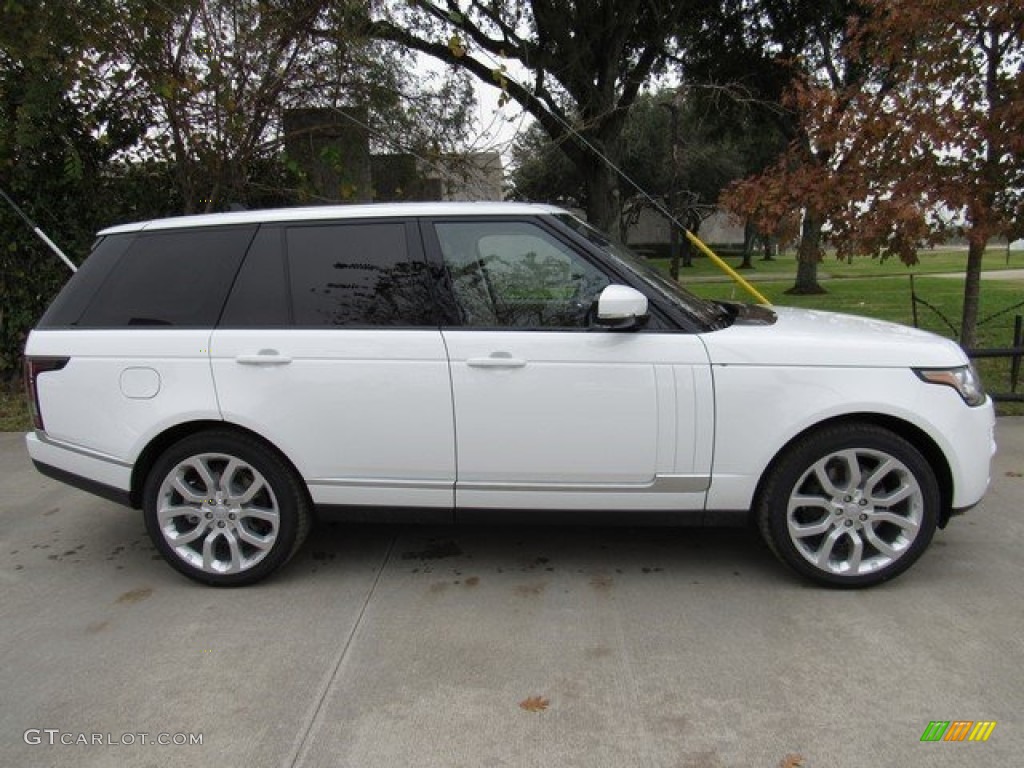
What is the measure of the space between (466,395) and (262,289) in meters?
1.11

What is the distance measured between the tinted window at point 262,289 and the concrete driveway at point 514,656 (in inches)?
50.9

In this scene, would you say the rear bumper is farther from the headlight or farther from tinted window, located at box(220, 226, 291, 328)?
the headlight

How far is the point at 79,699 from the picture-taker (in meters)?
2.83

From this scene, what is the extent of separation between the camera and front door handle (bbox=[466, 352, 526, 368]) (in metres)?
3.37

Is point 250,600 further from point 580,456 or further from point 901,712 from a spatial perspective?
point 901,712

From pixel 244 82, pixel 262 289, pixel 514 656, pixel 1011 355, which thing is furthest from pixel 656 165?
pixel 514 656

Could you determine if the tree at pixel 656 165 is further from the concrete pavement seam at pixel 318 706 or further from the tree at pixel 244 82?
the concrete pavement seam at pixel 318 706

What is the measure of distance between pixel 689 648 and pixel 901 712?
30.3 inches

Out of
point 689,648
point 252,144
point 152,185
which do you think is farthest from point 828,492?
point 152,185

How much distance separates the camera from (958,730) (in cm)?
254

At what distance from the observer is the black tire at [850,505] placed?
3.35 meters

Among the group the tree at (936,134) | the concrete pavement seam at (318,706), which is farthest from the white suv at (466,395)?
the tree at (936,134)

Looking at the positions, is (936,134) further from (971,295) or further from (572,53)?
(572,53)

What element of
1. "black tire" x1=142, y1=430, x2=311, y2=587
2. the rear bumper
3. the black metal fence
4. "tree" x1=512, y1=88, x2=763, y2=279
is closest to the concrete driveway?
"black tire" x1=142, y1=430, x2=311, y2=587
